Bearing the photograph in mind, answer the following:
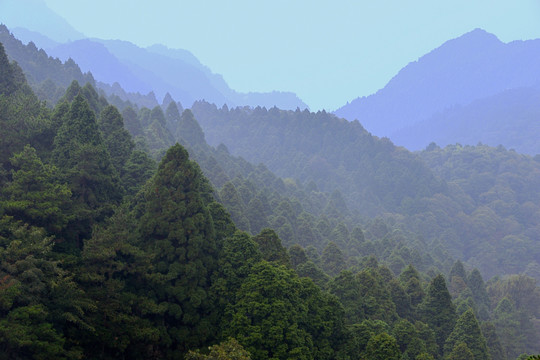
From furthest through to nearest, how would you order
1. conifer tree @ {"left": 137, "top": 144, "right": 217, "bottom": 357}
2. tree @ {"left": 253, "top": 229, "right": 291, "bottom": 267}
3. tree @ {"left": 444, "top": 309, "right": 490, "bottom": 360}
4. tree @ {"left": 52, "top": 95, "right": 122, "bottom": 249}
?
tree @ {"left": 444, "top": 309, "right": 490, "bottom": 360}
tree @ {"left": 253, "top": 229, "right": 291, "bottom": 267}
tree @ {"left": 52, "top": 95, "right": 122, "bottom": 249}
conifer tree @ {"left": 137, "top": 144, "right": 217, "bottom": 357}

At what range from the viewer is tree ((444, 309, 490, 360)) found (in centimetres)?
3912

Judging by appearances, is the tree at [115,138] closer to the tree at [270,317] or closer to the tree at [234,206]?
the tree at [234,206]

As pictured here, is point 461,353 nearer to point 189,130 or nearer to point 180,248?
point 180,248

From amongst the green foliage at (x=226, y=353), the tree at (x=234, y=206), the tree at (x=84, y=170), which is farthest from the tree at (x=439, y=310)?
the tree at (x=84, y=170)

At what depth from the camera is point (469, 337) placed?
3922 centimetres

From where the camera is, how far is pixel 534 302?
70.6m

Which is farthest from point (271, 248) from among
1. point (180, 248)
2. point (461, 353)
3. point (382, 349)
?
point (461, 353)

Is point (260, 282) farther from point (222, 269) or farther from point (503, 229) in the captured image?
point (503, 229)

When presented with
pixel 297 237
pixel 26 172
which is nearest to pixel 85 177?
pixel 26 172

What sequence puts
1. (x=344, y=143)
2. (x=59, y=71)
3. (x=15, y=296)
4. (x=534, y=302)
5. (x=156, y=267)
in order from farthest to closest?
(x=344, y=143) → (x=59, y=71) → (x=534, y=302) → (x=156, y=267) → (x=15, y=296)

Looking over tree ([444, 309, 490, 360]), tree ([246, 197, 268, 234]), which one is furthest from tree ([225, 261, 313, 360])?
tree ([246, 197, 268, 234])

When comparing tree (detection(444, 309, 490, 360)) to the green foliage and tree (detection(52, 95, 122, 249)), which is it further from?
tree (detection(52, 95, 122, 249))

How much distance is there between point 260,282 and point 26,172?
17.2m

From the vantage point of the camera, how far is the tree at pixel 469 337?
39125 mm
